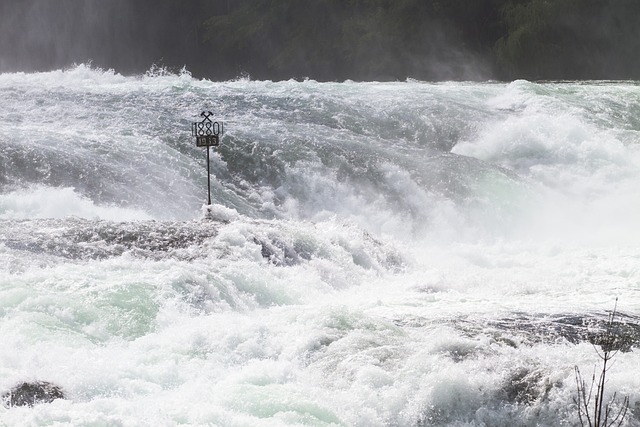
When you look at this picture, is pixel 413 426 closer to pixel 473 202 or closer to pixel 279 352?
pixel 279 352

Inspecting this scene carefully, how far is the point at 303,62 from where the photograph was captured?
46.4 meters

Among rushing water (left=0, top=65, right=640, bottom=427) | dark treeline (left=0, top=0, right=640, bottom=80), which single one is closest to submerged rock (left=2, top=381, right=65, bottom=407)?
rushing water (left=0, top=65, right=640, bottom=427)

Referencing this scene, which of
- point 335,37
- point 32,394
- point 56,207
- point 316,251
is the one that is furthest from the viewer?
point 335,37

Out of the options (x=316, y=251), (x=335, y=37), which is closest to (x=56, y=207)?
(x=316, y=251)

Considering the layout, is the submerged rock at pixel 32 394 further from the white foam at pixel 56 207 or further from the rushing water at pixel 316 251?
the white foam at pixel 56 207

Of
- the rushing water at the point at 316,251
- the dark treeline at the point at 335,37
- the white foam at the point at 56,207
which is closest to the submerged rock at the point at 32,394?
the rushing water at the point at 316,251

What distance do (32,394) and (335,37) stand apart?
136 feet

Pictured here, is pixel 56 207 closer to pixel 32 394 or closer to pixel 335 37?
pixel 32 394

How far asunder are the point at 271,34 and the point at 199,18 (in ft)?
19.5

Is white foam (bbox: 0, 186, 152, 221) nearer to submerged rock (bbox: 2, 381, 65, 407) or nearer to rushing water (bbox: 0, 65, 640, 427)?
rushing water (bbox: 0, 65, 640, 427)

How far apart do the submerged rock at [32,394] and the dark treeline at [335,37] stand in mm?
33538

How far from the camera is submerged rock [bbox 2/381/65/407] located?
640 cm

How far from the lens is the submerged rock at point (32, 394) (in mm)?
6402

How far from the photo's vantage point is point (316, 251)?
1152cm
